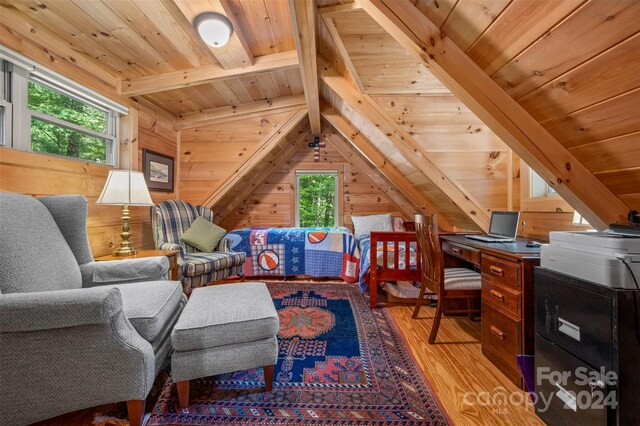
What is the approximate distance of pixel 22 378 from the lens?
1025 millimetres

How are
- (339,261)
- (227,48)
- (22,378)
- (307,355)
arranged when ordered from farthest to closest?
1. (339,261)
2. (227,48)
3. (307,355)
4. (22,378)

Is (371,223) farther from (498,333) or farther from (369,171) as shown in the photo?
(498,333)

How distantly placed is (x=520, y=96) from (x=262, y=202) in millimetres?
4054

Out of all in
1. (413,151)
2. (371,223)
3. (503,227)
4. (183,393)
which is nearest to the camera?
(183,393)

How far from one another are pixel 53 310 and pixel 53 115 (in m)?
1.94

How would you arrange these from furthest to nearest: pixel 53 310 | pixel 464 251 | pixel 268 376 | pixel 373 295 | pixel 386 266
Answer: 1. pixel 386 266
2. pixel 373 295
3. pixel 464 251
4. pixel 268 376
5. pixel 53 310

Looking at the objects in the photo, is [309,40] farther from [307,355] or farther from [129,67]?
[307,355]

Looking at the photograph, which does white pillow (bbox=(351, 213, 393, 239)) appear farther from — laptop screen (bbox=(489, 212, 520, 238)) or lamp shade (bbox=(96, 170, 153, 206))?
lamp shade (bbox=(96, 170, 153, 206))

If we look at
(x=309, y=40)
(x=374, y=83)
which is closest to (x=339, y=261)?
(x=374, y=83)

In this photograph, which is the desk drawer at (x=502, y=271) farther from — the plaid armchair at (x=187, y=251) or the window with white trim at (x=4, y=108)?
the window with white trim at (x=4, y=108)

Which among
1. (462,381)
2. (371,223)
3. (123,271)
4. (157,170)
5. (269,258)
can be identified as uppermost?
(157,170)

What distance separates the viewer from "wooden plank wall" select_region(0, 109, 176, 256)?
1.77 meters

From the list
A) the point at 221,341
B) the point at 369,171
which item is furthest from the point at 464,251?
the point at 369,171

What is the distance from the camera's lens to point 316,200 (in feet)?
16.0
